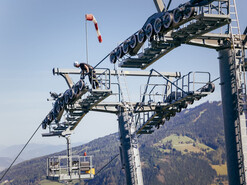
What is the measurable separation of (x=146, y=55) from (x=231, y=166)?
8.95 metres

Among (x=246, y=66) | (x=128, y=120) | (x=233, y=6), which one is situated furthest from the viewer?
(x=128, y=120)

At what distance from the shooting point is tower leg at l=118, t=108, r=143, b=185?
126 ft

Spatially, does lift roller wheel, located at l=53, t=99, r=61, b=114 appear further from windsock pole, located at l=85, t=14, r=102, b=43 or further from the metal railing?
windsock pole, located at l=85, t=14, r=102, b=43

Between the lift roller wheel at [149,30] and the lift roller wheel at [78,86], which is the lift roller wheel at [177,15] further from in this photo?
the lift roller wheel at [78,86]

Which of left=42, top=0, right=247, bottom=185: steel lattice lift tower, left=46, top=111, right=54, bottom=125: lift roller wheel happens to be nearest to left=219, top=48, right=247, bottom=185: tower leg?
left=42, top=0, right=247, bottom=185: steel lattice lift tower

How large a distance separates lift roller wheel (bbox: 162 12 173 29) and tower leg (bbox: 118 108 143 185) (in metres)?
16.3

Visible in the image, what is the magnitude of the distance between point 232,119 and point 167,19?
25.0 feet

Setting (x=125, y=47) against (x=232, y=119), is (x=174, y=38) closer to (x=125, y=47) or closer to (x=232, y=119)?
(x=125, y=47)

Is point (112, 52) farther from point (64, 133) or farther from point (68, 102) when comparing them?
point (64, 133)

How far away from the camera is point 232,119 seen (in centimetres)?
2772

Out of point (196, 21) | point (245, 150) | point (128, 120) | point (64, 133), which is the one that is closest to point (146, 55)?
point (196, 21)

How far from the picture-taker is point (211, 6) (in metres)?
24.8

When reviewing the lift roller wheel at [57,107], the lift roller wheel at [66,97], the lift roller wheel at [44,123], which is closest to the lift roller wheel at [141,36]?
the lift roller wheel at [66,97]

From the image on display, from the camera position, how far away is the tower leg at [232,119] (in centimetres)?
2714
